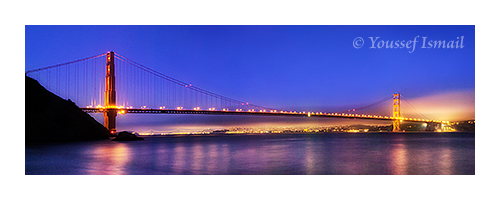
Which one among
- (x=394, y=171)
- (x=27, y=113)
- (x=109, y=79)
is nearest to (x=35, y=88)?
(x=27, y=113)

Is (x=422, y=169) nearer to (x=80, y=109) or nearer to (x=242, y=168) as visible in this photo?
(x=242, y=168)

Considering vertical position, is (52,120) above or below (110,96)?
below

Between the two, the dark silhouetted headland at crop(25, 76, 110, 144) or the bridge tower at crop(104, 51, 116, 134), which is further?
the bridge tower at crop(104, 51, 116, 134)

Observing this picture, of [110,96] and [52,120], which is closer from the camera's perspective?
[52,120]
